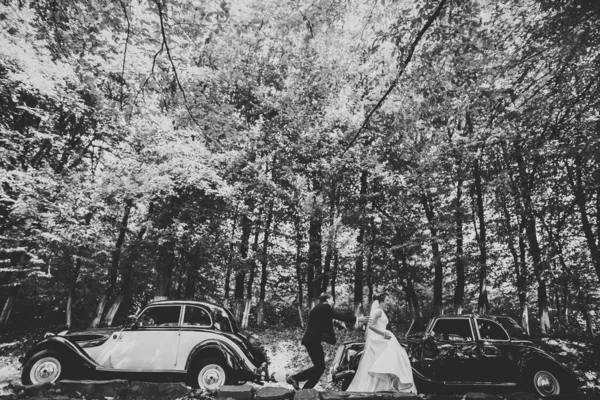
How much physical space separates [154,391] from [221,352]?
115 inches

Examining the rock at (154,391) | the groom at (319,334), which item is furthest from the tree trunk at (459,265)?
the rock at (154,391)

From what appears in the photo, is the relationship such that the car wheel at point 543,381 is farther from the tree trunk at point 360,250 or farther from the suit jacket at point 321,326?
the tree trunk at point 360,250

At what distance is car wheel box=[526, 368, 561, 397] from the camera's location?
6.81 metres

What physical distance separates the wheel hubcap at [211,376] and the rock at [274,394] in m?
3.23

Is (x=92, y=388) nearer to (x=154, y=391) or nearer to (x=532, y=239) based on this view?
(x=154, y=391)

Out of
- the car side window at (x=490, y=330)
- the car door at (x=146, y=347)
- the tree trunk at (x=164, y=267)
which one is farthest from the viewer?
the tree trunk at (x=164, y=267)

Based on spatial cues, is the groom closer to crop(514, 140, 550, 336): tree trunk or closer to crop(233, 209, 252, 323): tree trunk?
crop(514, 140, 550, 336): tree trunk

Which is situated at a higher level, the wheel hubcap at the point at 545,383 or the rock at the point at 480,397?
the rock at the point at 480,397

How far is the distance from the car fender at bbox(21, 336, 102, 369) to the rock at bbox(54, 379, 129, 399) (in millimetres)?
3187

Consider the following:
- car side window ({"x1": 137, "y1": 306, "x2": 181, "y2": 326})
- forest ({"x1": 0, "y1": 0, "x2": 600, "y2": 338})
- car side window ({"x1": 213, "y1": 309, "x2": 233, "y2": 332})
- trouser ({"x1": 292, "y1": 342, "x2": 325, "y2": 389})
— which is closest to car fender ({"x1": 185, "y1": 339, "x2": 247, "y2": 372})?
car side window ({"x1": 213, "y1": 309, "x2": 233, "y2": 332})

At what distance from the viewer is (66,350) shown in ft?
21.8

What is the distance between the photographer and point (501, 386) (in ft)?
22.9

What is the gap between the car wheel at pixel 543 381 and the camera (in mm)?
6809

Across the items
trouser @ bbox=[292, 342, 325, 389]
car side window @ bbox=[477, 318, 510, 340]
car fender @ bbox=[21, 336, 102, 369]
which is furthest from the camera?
car side window @ bbox=[477, 318, 510, 340]
